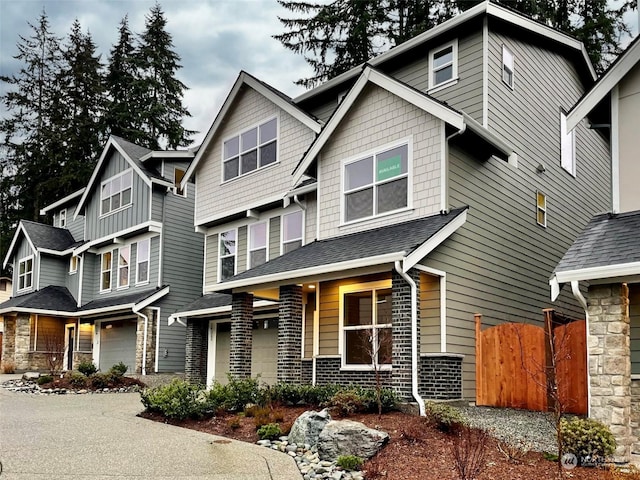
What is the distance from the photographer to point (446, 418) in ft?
30.9

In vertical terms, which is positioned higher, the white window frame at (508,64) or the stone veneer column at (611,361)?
the white window frame at (508,64)

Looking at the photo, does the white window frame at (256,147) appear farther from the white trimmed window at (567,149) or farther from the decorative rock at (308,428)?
the decorative rock at (308,428)

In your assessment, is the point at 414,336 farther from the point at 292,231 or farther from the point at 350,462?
the point at 292,231

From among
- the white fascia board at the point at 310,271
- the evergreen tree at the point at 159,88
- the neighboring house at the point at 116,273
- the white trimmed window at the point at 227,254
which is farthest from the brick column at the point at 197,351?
the evergreen tree at the point at 159,88

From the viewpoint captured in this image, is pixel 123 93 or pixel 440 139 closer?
pixel 440 139

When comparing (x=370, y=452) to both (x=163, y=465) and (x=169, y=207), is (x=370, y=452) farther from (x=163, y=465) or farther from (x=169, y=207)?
(x=169, y=207)

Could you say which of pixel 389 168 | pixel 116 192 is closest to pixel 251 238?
pixel 389 168

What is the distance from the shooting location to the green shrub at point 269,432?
10.2m

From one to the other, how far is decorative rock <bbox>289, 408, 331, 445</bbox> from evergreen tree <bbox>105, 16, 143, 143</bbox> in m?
31.7

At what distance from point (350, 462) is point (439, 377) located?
3850 millimetres

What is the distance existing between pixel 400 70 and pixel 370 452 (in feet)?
35.7

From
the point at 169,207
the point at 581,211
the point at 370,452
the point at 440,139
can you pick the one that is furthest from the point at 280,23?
the point at 370,452

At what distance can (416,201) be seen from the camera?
42.4 ft

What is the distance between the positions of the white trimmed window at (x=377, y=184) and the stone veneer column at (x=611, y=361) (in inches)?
203
